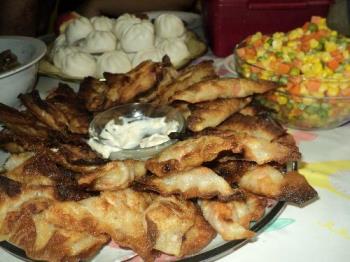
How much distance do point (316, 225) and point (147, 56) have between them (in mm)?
1345

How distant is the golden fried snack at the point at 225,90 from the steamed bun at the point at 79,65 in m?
0.81

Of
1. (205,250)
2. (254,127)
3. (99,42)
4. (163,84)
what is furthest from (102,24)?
(205,250)

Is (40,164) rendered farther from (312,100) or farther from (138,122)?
(312,100)

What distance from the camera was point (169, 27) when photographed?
2395mm

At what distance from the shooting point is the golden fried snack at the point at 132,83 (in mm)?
1710

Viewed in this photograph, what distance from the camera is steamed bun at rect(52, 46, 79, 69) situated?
2242 mm

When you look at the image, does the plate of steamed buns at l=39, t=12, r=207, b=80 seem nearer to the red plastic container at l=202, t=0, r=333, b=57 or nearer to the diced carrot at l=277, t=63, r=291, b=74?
the red plastic container at l=202, t=0, r=333, b=57

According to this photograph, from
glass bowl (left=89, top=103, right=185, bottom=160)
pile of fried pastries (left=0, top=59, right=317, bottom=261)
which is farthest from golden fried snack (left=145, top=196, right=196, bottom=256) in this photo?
glass bowl (left=89, top=103, right=185, bottom=160)

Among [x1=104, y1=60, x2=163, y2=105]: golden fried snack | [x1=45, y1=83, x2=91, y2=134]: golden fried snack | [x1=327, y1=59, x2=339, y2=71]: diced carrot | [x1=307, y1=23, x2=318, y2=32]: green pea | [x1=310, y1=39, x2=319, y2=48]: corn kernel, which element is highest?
[x1=307, y1=23, x2=318, y2=32]: green pea

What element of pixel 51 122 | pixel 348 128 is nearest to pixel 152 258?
pixel 51 122

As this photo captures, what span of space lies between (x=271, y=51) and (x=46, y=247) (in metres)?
1.22

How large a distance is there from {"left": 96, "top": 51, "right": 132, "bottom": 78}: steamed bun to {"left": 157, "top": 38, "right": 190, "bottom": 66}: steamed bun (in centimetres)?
22

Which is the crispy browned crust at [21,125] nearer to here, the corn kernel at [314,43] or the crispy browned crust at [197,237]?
the crispy browned crust at [197,237]

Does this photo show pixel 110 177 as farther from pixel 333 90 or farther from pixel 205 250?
pixel 333 90
